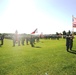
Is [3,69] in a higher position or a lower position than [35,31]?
lower

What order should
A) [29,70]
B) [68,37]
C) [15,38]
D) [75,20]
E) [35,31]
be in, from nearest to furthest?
[29,70] → [68,37] → [75,20] → [15,38] → [35,31]

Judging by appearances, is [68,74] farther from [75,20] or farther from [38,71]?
[75,20]

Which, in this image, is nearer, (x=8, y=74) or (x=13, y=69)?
(x=8, y=74)

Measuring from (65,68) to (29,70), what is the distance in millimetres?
2306

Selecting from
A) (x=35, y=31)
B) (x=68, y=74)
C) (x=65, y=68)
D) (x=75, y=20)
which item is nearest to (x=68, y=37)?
(x=75, y=20)

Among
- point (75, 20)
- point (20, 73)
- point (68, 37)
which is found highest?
point (75, 20)

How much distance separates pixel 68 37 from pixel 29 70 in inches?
497

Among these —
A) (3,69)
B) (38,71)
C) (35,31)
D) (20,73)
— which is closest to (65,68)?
(38,71)

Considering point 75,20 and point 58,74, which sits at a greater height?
point 75,20

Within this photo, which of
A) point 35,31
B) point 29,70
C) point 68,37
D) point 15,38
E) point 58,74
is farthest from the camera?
point 35,31

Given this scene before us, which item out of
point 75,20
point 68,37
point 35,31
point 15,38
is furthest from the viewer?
point 35,31

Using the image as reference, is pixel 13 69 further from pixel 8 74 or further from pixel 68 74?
pixel 68 74

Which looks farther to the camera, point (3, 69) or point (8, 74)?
point (3, 69)

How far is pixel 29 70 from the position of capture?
11.6 m
